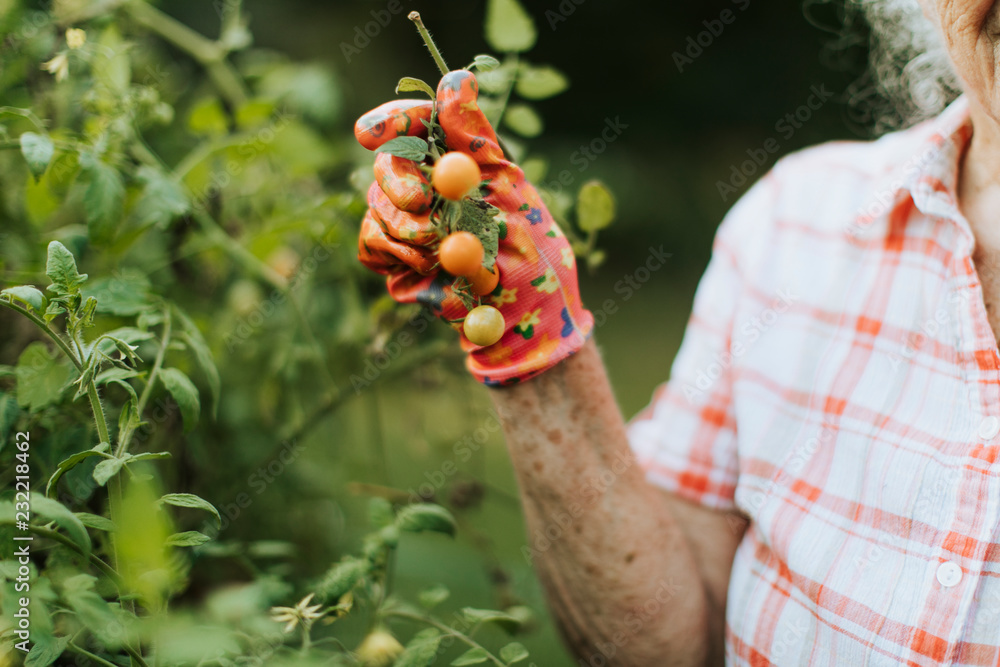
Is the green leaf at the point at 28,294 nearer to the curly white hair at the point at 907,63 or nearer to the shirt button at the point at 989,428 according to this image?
the shirt button at the point at 989,428

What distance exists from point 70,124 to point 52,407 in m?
0.54

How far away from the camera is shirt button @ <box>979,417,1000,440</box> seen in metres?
0.71

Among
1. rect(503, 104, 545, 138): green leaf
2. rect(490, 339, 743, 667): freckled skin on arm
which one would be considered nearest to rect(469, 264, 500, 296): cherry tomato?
rect(490, 339, 743, 667): freckled skin on arm

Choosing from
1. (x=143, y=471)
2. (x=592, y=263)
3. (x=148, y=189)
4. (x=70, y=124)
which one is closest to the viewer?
(x=143, y=471)

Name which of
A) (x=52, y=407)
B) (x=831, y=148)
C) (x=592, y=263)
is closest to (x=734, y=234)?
(x=831, y=148)

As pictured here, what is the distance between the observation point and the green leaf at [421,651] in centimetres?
60

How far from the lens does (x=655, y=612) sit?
0.93 m

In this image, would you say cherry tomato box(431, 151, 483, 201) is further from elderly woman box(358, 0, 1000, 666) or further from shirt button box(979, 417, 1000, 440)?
shirt button box(979, 417, 1000, 440)

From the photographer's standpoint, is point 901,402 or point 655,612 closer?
point 901,402

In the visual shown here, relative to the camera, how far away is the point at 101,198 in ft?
2.28

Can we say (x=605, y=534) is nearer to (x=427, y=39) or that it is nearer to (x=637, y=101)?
(x=427, y=39)

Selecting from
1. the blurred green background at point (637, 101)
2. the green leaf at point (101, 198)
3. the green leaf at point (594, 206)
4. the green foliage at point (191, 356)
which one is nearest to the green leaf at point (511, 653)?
the green foliage at point (191, 356)

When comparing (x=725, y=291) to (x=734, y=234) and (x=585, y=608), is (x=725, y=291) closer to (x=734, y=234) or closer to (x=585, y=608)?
(x=734, y=234)

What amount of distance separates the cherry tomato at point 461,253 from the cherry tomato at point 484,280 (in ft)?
0.17
